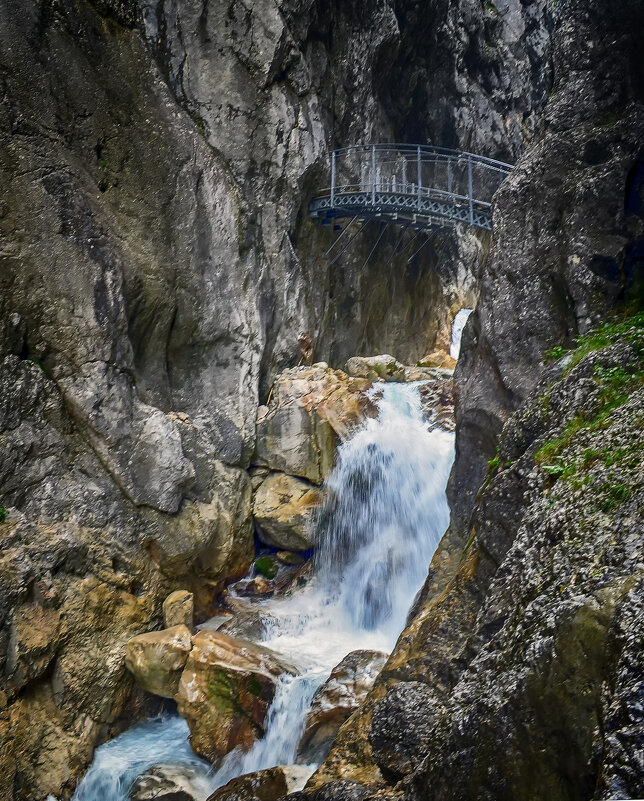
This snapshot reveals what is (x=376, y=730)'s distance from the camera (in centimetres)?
640

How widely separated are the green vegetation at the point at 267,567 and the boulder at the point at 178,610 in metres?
2.61

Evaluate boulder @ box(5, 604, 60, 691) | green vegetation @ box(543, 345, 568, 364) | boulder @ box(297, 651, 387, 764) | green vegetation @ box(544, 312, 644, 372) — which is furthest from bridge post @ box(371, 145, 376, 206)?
boulder @ box(5, 604, 60, 691)

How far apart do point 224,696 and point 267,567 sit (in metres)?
4.84

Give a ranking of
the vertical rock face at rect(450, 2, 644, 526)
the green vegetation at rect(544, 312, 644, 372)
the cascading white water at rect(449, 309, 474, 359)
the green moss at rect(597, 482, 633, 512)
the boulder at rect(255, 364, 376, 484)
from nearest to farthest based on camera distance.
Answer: the green moss at rect(597, 482, 633, 512), the green vegetation at rect(544, 312, 644, 372), the vertical rock face at rect(450, 2, 644, 526), the boulder at rect(255, 364, 376, 484), the cascading white water at rect(449, 309, 474, 359)

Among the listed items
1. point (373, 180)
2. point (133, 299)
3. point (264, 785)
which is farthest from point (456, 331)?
point (264, 785)

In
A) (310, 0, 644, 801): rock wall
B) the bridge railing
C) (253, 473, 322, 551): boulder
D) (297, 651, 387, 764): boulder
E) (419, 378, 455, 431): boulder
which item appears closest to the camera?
(310, 0, 644, 801): rock wall

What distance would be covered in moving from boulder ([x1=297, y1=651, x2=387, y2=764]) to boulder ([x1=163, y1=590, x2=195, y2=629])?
10.4 feet

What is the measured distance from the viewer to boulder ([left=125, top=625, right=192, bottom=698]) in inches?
420

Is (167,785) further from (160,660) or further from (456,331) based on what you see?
(456,331)

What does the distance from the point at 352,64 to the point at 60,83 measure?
998 cm

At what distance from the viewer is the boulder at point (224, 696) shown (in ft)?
32.2

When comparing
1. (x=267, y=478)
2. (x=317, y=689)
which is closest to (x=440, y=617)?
(x=317, y=689)

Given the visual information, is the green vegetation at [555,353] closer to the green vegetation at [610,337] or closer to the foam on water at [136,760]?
the green vegetation at [610,337]

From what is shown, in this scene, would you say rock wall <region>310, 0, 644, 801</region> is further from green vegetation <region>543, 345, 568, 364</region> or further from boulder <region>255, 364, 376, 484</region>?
boulder <region>255, 364, 376, 484</region>
